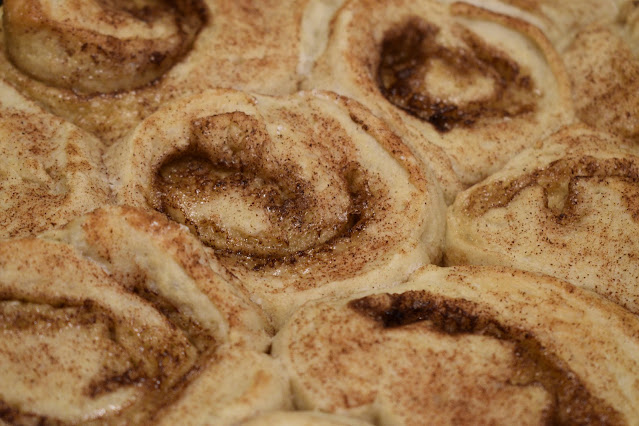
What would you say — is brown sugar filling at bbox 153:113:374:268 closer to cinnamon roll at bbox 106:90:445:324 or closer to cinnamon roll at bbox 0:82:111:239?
cinnamon roll at bbox 106:90:445:324

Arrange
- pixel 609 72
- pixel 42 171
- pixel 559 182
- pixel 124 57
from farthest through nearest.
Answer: pixel 609 72
pixel 124 57
pixel 559 182
pixel 42 171

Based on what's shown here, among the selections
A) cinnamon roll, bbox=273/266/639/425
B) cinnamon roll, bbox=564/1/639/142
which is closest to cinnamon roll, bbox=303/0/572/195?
cinnamon roll, bbox=564/1/639/142

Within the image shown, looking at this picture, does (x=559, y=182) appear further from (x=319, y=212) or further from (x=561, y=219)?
(x=319, y=212)

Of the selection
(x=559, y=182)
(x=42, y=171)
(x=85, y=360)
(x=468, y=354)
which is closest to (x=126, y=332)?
(x=85, y=360)

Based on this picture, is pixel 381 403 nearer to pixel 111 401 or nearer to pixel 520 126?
pixel 111 401

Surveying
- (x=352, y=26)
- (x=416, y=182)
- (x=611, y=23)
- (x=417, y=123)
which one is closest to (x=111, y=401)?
(x=416, y=182)

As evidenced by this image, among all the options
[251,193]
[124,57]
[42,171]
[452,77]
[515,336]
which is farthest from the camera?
[452,77]

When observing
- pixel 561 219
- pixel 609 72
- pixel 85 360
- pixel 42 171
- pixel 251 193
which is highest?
pixel 609 72

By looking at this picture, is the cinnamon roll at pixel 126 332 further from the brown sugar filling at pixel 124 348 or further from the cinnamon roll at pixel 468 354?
the cinnamon roll at pixel 468 354
